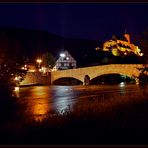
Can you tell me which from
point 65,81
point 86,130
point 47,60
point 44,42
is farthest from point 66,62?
point 86,130

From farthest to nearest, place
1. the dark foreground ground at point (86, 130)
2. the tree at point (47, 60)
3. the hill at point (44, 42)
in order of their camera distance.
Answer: the hill at point (44, 42)
the tree at point (47, 60)
the dark foreground ground at point (86, 130)

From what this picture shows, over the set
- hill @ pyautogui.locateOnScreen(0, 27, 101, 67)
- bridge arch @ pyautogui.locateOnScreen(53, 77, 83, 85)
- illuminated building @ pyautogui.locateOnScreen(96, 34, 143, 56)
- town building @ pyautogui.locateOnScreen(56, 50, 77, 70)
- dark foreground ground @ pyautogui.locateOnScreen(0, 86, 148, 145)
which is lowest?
dark foreground ground @ pyautogui.locateOnScreen(0, 86, 148, 145)

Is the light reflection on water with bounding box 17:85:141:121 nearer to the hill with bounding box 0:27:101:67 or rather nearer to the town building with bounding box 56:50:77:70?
the town building with bounding box 56:50:77:70

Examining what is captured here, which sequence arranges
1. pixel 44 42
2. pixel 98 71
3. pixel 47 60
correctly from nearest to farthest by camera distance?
pixel 98 71, pixel 47 60, pixel 44 42

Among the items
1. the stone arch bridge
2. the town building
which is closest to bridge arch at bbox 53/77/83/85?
the stone arch bridge

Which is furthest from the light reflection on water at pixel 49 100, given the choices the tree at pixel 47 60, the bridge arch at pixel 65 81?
the tree at pixel 47 60

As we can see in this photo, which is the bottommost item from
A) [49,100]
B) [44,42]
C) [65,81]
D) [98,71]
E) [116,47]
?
[49,100]

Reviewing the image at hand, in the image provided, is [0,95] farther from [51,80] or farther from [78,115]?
[51,80]

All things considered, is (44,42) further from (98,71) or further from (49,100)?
(49,100)

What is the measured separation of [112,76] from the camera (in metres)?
76.8

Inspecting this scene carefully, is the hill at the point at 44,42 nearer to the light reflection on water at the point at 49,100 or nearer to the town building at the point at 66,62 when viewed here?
the town building at the point at 66,62

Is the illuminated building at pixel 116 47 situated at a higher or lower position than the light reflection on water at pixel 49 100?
higher

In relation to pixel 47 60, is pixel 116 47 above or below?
above

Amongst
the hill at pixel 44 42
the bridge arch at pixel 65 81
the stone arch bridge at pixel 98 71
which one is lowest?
the bridge arch at pixel 65 81
